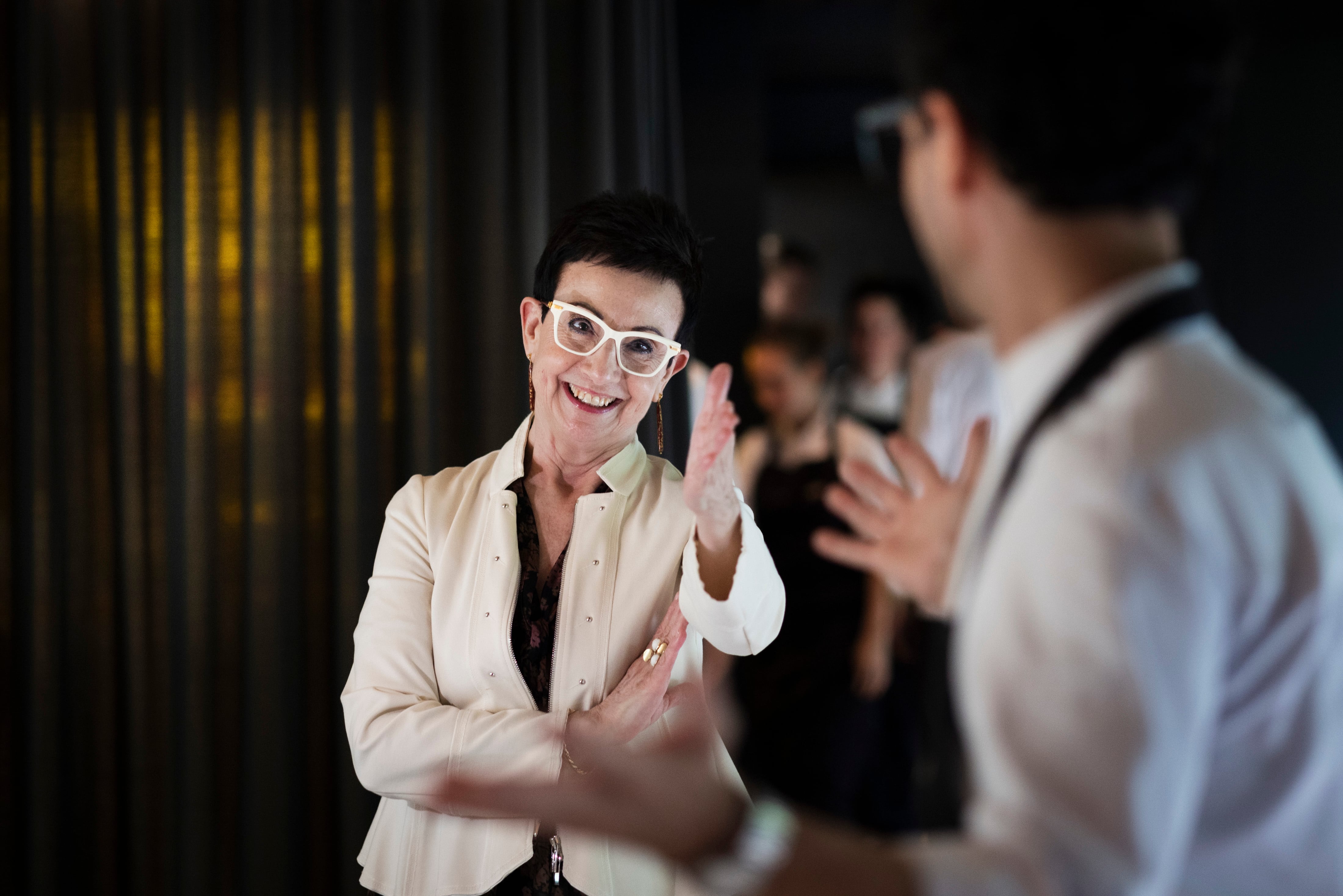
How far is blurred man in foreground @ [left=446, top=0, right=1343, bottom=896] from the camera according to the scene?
2.14 feet

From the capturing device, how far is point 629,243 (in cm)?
161

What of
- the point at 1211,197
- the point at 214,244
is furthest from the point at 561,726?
the point at 1211,197

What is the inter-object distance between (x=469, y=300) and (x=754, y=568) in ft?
3.97

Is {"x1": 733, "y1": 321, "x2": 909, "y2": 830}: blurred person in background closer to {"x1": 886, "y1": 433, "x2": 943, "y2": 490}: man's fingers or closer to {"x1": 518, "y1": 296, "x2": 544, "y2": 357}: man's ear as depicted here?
{"x1": 518, "y1": 296, "x2": 544, "y2": 357}: man's ear

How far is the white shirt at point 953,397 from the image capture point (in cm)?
281

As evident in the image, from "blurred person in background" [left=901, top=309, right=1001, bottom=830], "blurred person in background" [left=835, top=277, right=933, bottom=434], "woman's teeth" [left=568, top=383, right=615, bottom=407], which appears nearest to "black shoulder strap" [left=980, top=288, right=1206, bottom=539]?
"woman's teeth" [left=568, top=383, right=615, bottom=407]

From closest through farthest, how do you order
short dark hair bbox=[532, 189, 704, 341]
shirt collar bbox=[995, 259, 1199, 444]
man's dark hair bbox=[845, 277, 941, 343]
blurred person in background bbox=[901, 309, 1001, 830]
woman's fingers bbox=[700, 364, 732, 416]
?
shirt collar bbox=[995, 259, 1199, 444] < woman's fingers bbox=[700, 364, 732, 416] < short dark hair bbox=[532, 189, 704, 341] < blurred person in background bbox=[901, 309, 1001, 830] < man's dark hair bbox=[845, 277, 941, 343]

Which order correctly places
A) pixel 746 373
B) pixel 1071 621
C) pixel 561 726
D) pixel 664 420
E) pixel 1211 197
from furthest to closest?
1. pixel 1211 197
2. pixel 746 373
3. pixel 664 420
4. pixel 561 726
5. pixel 1071 621

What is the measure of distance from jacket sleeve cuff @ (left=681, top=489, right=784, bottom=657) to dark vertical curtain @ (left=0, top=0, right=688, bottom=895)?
84 cm

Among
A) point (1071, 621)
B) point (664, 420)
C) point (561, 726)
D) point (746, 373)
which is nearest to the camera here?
point (1071, 621)

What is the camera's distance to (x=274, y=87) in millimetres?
2383

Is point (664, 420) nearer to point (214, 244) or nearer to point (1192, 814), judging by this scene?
point (214, 244)

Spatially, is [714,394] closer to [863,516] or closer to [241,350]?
[863,516]

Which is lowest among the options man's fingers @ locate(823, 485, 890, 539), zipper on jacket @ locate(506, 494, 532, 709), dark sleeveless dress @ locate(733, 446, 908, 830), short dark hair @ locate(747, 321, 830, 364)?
dark sleeveless dress @ locate(733, 446, 908, 830)
